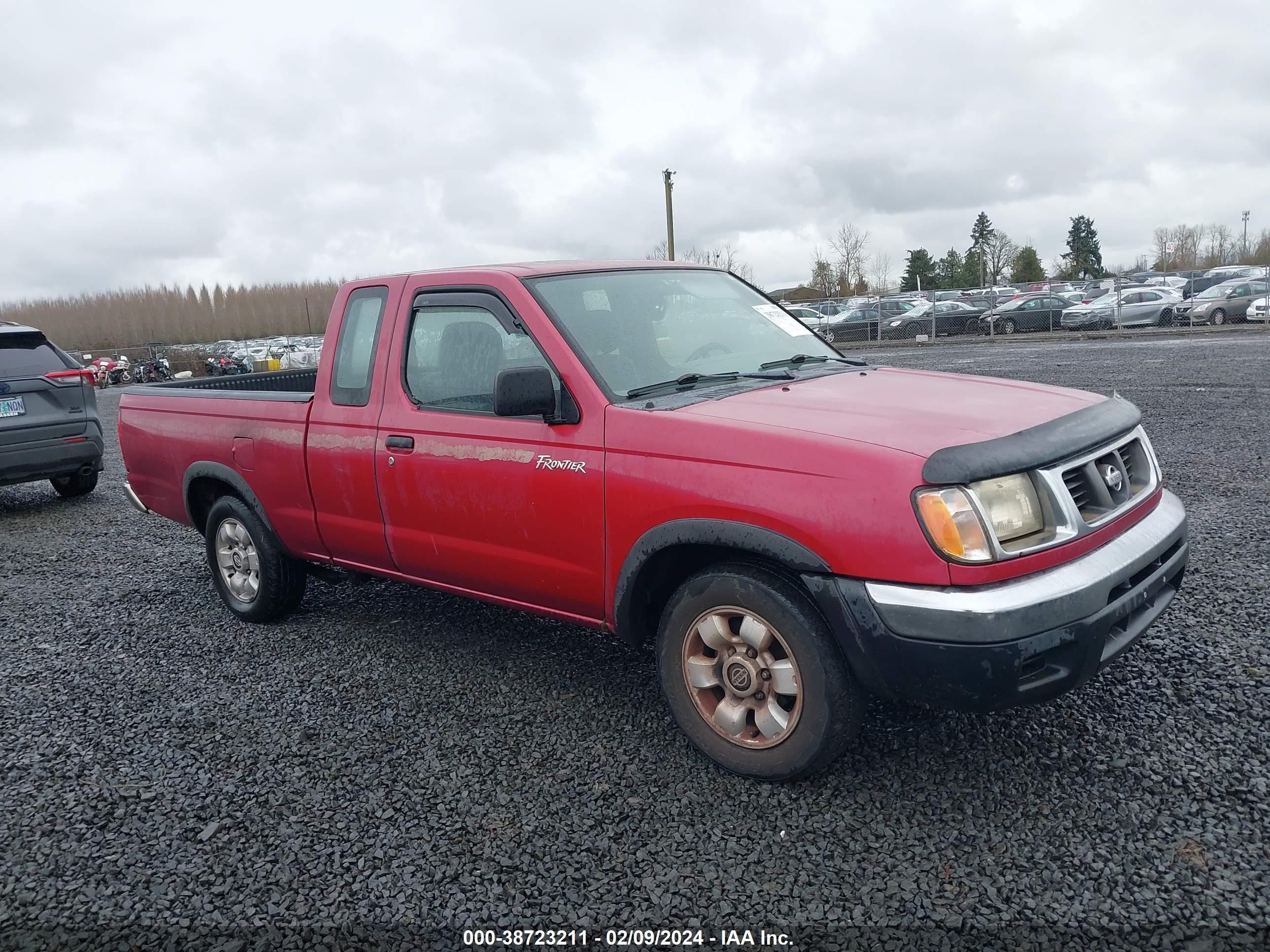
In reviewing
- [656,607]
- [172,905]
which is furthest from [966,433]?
[172,905]

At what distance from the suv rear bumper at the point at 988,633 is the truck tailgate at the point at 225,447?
2.95 meters

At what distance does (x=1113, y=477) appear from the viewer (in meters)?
3.28

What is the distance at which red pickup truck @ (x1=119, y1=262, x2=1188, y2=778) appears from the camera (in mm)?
2801

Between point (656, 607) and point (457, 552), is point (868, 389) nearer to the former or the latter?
point (656, 607)

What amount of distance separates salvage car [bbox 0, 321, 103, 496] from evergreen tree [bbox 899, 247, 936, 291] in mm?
76642

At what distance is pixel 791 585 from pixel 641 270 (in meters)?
1.97

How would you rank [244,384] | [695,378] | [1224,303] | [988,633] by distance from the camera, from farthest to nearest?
1. [1224,303]
2. [244,384]
3. [695,378]
4. [988,633]

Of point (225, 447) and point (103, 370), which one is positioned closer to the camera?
point (225, 447)

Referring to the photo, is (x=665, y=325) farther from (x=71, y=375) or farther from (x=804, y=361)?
(x=71, y=375)

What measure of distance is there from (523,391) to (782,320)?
1759 mm

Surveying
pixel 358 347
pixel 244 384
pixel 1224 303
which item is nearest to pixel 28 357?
pixel 244 384

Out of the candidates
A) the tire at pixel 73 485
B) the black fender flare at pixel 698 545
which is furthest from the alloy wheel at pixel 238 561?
the tire at pixel 73 485

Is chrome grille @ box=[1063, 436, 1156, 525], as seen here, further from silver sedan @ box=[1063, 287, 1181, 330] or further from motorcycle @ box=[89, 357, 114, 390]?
motorcycle @ box=[89, 357, 114, 390]

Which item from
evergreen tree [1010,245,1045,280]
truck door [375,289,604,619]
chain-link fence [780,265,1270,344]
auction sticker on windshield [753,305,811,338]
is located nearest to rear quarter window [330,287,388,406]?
truck door [375,289,604,619]
